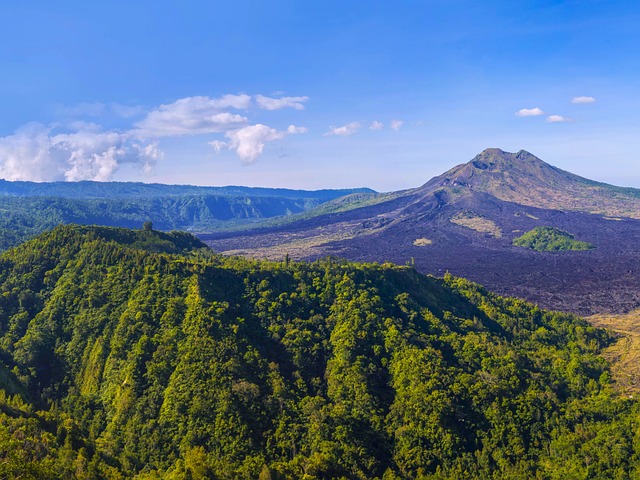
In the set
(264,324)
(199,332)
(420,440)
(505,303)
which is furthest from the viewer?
(505,303)

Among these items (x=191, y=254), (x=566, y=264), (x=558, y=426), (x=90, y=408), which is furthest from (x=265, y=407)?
(x=566, y=264)

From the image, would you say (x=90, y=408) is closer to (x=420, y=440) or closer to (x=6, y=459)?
(x=6, y=459)

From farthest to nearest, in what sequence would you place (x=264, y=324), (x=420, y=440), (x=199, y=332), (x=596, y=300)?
(x=596, y=300) < (x=264, y=324) < (x=199, y=332) < (x=420, y=440)

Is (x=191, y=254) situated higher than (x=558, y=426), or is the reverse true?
(x=191, y=254)

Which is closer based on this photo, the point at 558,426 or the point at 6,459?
the point at 6,459

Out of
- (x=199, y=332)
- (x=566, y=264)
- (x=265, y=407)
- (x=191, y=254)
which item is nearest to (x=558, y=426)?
(x=265, y=407)

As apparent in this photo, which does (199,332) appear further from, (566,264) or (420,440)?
(566,264)

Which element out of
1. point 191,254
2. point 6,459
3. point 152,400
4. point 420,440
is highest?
point 191,254
